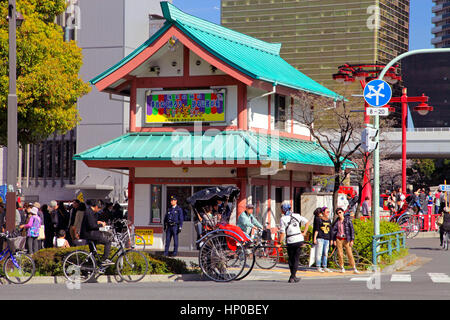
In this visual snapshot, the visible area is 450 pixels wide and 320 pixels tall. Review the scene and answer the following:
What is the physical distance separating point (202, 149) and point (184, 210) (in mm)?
2891

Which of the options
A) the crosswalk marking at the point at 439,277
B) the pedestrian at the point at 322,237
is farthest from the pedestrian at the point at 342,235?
the crosswalk marking at the point at 439,277

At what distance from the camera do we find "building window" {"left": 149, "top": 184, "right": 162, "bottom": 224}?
26109 mm

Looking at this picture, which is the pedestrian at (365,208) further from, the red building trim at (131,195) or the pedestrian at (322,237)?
the pedestrian at (322,237)

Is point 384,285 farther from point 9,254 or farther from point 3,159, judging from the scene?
point 3,159

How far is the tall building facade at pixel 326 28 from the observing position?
15088 centimetres

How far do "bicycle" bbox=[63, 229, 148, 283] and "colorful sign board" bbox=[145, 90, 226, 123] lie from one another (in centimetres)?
988

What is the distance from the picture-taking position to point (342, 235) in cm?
1881

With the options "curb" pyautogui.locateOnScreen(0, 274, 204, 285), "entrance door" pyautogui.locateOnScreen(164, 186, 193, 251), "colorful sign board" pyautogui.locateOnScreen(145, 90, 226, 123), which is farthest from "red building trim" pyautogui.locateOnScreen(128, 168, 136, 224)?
"curb" pyautogui.locateOnScreen(0, 274, 204, 285)

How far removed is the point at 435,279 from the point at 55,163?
135ft

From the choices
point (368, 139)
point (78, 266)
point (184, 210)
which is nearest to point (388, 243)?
point (368, 139)

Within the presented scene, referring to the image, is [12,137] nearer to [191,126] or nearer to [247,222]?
[247,222]

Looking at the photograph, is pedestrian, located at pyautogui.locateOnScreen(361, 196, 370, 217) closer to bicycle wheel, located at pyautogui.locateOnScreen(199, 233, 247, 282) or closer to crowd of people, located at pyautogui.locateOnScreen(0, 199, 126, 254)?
crowd of people, located at pyautogui.locateOnScreen(0, 199, 126, 254)

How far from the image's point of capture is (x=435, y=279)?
57.4 feet

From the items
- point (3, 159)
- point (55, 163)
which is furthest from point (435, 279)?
point (3, 159)
